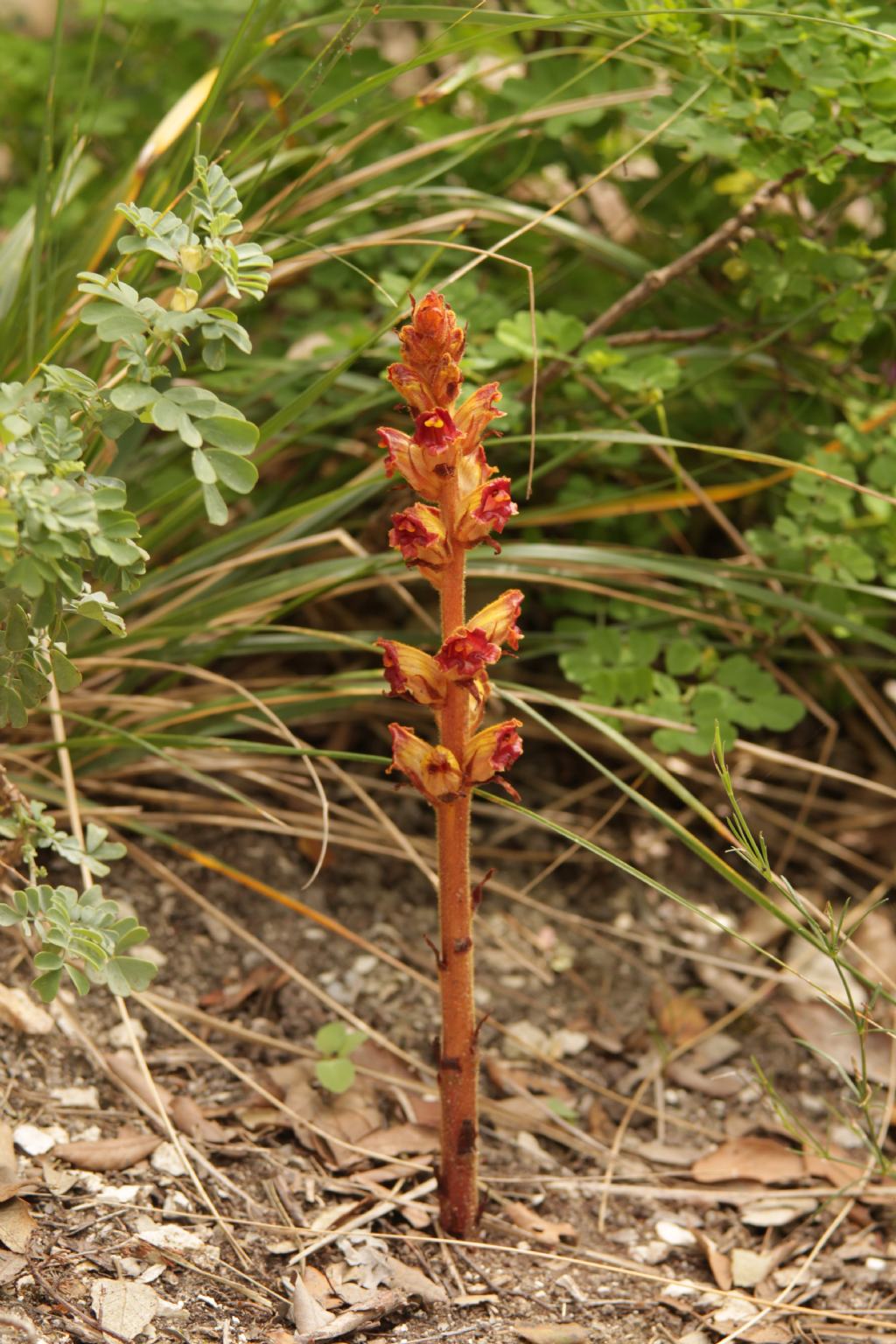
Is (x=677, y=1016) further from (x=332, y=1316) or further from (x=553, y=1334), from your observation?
(x=332, y=1316)

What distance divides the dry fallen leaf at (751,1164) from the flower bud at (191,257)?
1.36 metres

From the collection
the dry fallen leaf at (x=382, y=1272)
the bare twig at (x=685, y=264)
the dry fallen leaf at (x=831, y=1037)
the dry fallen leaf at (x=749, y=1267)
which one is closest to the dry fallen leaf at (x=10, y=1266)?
the dry fallen leaf at (x=382, y=1272)

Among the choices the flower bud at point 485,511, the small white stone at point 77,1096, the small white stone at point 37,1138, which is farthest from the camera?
the small white stone at point 77,1096

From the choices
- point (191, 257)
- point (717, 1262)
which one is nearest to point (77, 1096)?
point (717, 1262)

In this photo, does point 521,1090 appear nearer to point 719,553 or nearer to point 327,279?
point 719,553

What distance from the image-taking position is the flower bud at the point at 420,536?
1.31 meters

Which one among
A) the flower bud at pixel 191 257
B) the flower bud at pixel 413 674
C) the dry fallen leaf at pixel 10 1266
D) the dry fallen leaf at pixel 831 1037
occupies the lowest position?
Result: the dry fallen leaf at pixel 831 1037

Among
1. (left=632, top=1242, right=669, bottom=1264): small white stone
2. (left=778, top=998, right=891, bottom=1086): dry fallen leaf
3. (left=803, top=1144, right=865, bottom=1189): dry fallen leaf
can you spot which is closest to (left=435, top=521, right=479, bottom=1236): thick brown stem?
(left=632, top=1242, right=669, bottom=1264): small white stone

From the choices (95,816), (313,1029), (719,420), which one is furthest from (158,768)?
(719,420)

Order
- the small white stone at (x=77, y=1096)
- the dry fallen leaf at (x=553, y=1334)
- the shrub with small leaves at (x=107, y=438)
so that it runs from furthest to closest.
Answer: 1. the small white stone at (x=77, y=1096)
2. the dry fallen leaf at (x=553, y=1334)
3. the shrub with small leaves at (x=107, y=438)

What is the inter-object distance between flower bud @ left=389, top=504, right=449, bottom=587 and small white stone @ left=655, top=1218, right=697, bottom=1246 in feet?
3.21

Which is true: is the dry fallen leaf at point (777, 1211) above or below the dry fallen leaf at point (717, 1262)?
below

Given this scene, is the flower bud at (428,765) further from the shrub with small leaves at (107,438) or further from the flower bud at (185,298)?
the flower bud at (185,298)

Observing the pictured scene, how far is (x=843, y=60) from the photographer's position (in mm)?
1908
